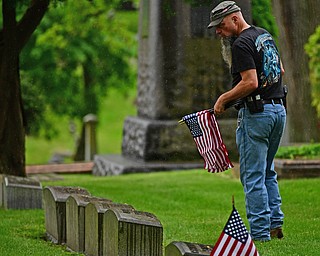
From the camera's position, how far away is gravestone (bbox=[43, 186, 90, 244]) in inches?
388

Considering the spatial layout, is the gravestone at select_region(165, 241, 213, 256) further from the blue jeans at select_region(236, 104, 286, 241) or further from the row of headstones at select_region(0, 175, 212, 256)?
the blue jeans at select_region(236, 104, 286, 241)

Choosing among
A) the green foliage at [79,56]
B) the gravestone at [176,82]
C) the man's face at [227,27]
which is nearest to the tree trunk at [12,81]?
the gravestone at [176,82]

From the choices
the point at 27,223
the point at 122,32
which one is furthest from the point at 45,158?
the point at 27,223

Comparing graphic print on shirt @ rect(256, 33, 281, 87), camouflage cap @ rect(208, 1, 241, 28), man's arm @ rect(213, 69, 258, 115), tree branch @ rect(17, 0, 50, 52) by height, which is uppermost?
tree branch @ rect(17, 0, 50, 52)

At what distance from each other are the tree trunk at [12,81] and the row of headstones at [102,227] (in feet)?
14.6

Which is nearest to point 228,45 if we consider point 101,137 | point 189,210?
point 189,210

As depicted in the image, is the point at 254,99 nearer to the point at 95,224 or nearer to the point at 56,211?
the point at 95,224

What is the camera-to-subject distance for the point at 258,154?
8805 mm

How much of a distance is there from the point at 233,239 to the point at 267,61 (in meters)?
2.33

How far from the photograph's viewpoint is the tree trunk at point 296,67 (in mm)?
21578

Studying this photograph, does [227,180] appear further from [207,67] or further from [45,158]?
[45,158]

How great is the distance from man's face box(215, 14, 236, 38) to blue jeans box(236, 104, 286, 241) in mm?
662

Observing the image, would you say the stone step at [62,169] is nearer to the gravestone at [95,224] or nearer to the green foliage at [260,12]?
the green foliage at [260,12]

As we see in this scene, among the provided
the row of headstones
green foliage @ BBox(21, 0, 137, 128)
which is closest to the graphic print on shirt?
the row of headstones
